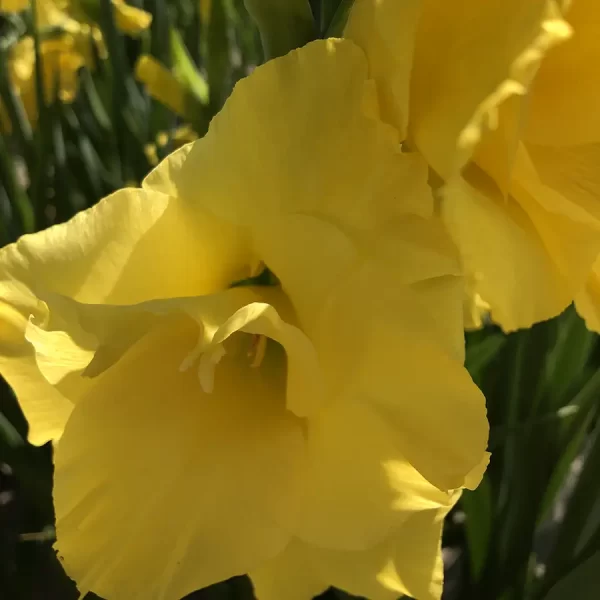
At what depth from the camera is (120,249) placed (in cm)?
32

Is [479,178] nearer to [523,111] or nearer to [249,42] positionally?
[523,111]

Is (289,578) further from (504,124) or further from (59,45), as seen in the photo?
(59,45)

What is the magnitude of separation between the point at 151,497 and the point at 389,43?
23cm

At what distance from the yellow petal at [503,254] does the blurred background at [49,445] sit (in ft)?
0.14

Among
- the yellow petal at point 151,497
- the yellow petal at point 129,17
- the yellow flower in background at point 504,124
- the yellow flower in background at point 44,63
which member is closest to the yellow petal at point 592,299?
the yellow flower in background at point 504,124

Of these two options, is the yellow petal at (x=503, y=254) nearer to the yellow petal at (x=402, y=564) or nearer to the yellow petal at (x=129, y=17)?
the yellow petal at (x=402, y=564)

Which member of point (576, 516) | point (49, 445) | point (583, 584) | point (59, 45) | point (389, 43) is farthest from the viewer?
point (59, 45)

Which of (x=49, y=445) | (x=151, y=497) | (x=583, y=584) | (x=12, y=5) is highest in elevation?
(x=12, y=5)

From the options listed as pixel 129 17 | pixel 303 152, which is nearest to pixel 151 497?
pixel 303 152

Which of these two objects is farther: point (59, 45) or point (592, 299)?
point (59, 45)

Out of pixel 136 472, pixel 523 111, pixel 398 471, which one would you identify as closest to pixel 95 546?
pixel 136 472

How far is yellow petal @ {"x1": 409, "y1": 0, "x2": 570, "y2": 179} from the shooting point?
9.8 inches

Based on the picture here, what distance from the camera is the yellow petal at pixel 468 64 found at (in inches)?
9.8

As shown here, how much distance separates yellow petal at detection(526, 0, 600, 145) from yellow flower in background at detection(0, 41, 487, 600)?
86mm
